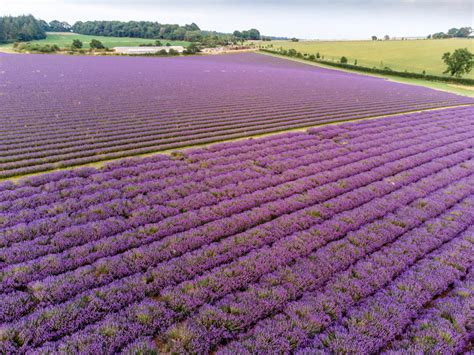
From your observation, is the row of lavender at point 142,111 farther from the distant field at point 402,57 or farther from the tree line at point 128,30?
the tree line at point 128,30

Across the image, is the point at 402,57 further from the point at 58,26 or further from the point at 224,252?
the point at 58,26

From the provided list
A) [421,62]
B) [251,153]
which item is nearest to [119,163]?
[251,153]

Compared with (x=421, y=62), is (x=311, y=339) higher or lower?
lower

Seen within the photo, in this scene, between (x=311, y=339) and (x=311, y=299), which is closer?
(x=311, y=339)

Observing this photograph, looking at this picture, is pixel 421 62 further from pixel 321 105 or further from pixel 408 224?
pixel 408 224

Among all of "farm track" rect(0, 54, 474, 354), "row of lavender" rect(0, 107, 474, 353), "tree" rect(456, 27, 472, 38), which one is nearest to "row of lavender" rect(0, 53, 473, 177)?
"farm track" rect(0, 54, 474, 354)

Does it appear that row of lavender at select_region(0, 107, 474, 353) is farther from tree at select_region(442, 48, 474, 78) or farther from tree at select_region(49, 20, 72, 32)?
tree at select_region(49, 20, 72, 32)

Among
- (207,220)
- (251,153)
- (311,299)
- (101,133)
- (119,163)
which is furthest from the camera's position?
(101,133)
